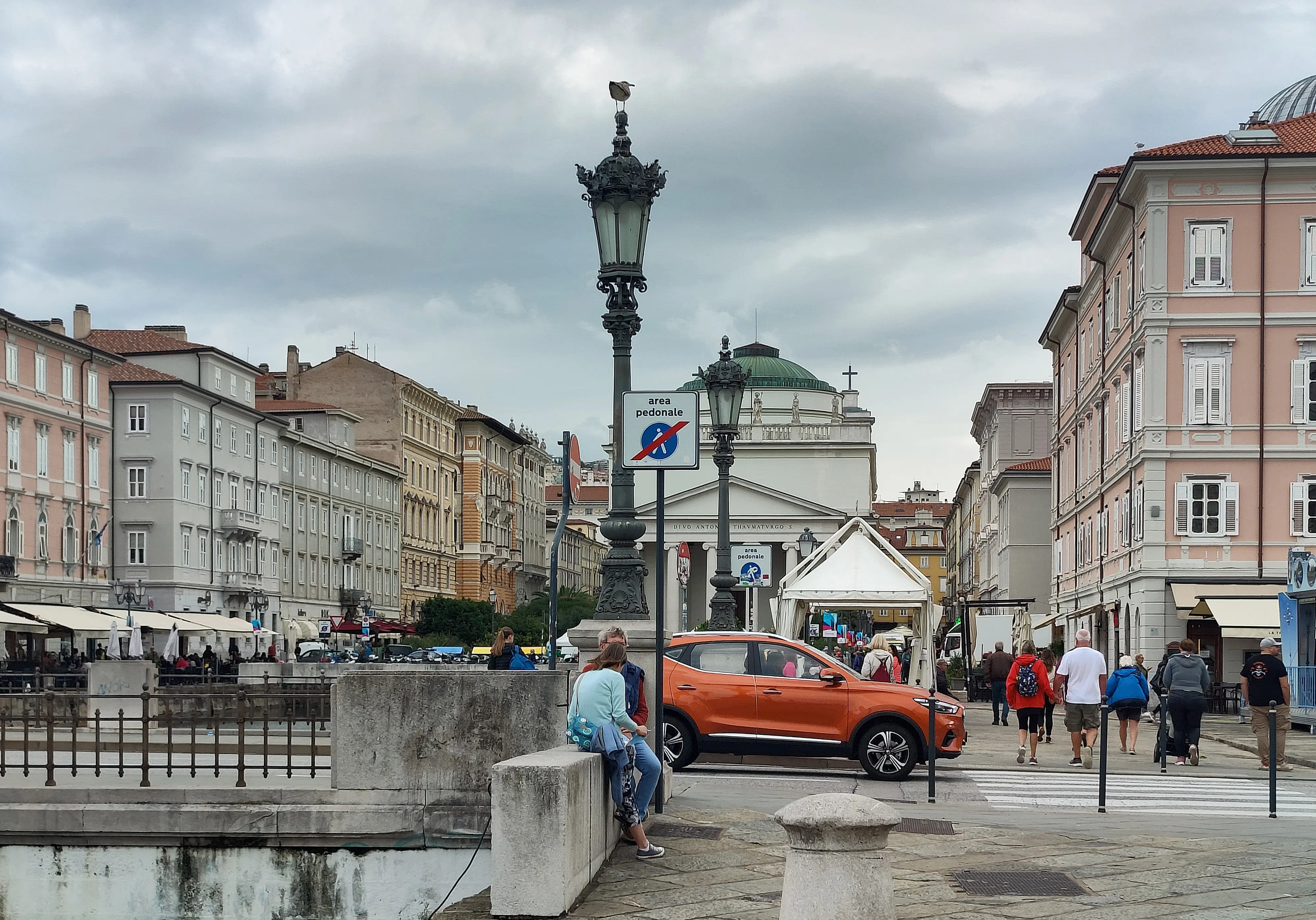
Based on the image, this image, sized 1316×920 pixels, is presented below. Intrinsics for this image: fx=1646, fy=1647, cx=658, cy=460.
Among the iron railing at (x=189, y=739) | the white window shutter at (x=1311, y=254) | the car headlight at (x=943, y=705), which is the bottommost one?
the car headlight at (x=943, y=705)

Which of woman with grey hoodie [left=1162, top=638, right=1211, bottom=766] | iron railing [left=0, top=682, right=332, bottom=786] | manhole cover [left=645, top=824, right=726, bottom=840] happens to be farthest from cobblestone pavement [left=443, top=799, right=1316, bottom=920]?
woman with grey hoodie [left=1162, top=638, right=1211, bottom=766]

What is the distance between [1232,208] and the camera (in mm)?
42500

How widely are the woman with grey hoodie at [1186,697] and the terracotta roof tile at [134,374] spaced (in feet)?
188

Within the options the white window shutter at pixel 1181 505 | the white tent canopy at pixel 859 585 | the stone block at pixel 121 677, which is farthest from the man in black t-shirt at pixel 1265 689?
the white window shutter at pixel 1181 505

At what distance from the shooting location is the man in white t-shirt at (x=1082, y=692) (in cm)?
2136

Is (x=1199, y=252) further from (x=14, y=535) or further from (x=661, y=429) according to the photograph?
(x=14, y=535)

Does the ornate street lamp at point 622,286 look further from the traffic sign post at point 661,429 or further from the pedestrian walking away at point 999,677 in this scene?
the pedestrian walking away at point 999,677

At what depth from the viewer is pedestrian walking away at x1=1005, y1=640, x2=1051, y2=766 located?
72.4ft

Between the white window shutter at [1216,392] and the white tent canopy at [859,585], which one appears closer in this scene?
the white tent canopy at [859,585]

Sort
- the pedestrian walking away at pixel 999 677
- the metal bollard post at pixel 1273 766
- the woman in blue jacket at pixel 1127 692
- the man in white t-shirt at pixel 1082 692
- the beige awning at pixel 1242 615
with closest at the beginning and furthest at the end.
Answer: the metal bollard post at pixel 1273 766, the man in white t-shirt at pixel 1082 692, the woman in blue jacket at pixel 1127 692, the pedestrian walking away at pixel 999 677, the beige awning at pixel 1242 615

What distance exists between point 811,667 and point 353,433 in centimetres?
8563

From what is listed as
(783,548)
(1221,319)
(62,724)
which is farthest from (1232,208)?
(783,548)

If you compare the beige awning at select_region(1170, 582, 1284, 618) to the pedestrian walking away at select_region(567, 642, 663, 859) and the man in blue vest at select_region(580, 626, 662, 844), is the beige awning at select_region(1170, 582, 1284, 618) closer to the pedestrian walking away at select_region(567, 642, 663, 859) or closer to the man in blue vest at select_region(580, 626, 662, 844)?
the man in blue vest at select_region(580, 626, 662, 844)

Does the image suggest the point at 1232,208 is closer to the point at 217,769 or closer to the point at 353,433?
the point at 217,769
